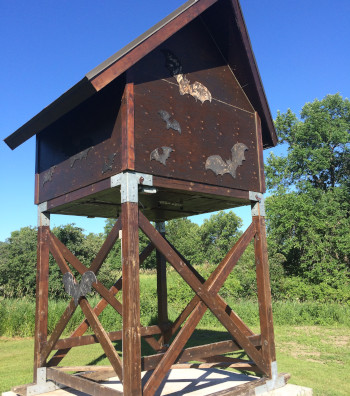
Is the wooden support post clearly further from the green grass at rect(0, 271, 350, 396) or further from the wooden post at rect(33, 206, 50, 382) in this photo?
the wooden post at rect(33, 206, 50, 382)

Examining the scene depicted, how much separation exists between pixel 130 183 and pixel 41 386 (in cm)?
388

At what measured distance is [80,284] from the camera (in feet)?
18.6

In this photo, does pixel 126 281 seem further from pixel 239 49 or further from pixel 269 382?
pixel 239 49

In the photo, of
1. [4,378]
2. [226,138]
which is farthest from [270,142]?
[4,378]

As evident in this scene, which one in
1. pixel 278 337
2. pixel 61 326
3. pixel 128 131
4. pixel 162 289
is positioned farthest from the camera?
pixel 278 337

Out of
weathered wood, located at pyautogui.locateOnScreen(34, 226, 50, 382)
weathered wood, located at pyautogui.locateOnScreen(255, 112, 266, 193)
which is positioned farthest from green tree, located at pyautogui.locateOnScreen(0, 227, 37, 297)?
weathered wood, located at pyautogui.locateOnScreen(255, 112, 266, 193)

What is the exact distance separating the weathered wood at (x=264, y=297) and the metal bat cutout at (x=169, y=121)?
2.25 m

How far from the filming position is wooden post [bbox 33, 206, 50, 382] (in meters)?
6.25

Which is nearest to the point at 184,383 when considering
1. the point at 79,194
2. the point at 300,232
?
the point at 79,194

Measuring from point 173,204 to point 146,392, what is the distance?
351 centimetres

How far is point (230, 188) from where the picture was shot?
241 inches

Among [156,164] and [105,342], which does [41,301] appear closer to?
[105,342]

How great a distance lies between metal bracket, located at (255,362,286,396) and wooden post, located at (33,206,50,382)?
3534 mm

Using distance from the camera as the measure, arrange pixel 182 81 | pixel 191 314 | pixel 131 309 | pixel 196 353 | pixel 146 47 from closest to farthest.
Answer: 1. pixel 131 309
2. pixel 146 47
3. pixel 191 314
4. pixel 196 353
5. pixel 182 81
